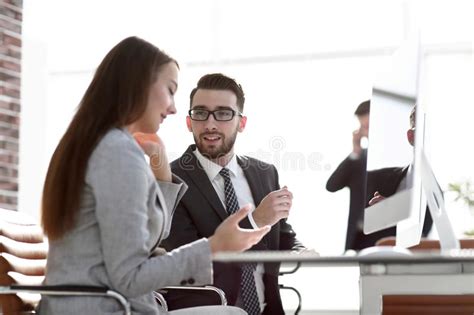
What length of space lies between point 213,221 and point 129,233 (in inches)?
56.1

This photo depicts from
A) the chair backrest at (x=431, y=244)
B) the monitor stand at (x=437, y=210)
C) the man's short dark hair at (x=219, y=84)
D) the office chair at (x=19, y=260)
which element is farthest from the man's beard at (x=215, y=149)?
the monitor stand at (x=437, y=210)

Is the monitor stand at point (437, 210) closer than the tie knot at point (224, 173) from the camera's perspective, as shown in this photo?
Yes

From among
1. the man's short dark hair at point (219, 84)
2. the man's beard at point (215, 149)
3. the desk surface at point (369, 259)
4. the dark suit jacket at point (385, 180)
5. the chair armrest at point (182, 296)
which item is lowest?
the chair armrest at point (182, 296)

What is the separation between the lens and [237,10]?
7820 millimetres

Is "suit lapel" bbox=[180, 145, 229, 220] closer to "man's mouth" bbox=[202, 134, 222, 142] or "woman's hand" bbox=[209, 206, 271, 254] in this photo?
"man's mouth" bbox=[202, 134, 222, 142]

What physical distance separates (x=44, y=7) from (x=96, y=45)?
0.60 meters

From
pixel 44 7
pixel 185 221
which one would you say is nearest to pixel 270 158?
pixel 44 7

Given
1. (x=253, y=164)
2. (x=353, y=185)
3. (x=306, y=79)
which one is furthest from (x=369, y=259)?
(x=306, y=79)

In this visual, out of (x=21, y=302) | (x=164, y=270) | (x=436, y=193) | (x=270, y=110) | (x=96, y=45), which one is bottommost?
(x=21, y=302)

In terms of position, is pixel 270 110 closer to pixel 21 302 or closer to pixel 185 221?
pixel 185 221

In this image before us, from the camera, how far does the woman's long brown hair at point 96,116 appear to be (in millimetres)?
2037

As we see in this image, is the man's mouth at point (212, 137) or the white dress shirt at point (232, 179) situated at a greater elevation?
the man's mouth at point (212, 137)

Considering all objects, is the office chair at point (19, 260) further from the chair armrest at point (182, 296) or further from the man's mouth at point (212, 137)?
the man's mouth at point (212, 137)

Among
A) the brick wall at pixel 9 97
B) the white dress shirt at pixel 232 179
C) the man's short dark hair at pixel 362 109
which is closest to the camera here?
the white dress shirt at pixel 232 179
